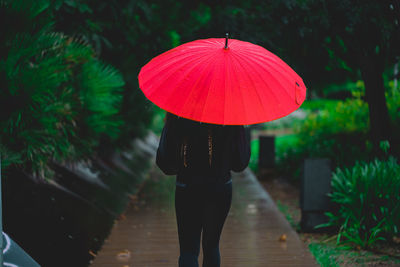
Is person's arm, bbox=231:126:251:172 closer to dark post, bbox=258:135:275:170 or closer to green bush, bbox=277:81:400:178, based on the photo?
green bush, bbox=277:81:400:178

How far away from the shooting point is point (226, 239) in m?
5.00

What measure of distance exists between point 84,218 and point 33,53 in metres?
2.08

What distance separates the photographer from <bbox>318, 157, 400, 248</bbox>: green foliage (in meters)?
4.58

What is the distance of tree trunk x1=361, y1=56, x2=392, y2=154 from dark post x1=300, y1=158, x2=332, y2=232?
4.05ft

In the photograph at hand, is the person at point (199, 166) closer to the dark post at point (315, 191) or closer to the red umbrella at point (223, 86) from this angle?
the red umbrella at point (223, 86)

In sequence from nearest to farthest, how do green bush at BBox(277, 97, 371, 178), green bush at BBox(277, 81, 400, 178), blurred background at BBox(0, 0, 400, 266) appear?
1. blurred background at BBox(0, 0, 400, 266)
2. green bush at BBox(277, 81, 400, 178)
3. green bush at BBox(277, 97, 371, 178)

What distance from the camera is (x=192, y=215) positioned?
270 centimetres

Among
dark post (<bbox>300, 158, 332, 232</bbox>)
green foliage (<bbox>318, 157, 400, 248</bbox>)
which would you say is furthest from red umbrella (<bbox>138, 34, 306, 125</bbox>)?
dark post (<bbox>300, 158, 332, 232</bbox>)

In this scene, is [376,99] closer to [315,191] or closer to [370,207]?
[315,191]

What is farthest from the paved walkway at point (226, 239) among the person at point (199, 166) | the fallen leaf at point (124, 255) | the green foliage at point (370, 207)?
the person at point (199, 166)

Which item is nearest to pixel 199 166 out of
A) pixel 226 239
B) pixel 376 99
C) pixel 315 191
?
pixel 226 239

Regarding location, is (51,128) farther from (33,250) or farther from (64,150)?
(33,250)

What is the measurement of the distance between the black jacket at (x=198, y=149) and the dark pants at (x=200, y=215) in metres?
0.07

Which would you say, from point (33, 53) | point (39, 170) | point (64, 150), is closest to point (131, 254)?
point (39, 170)
